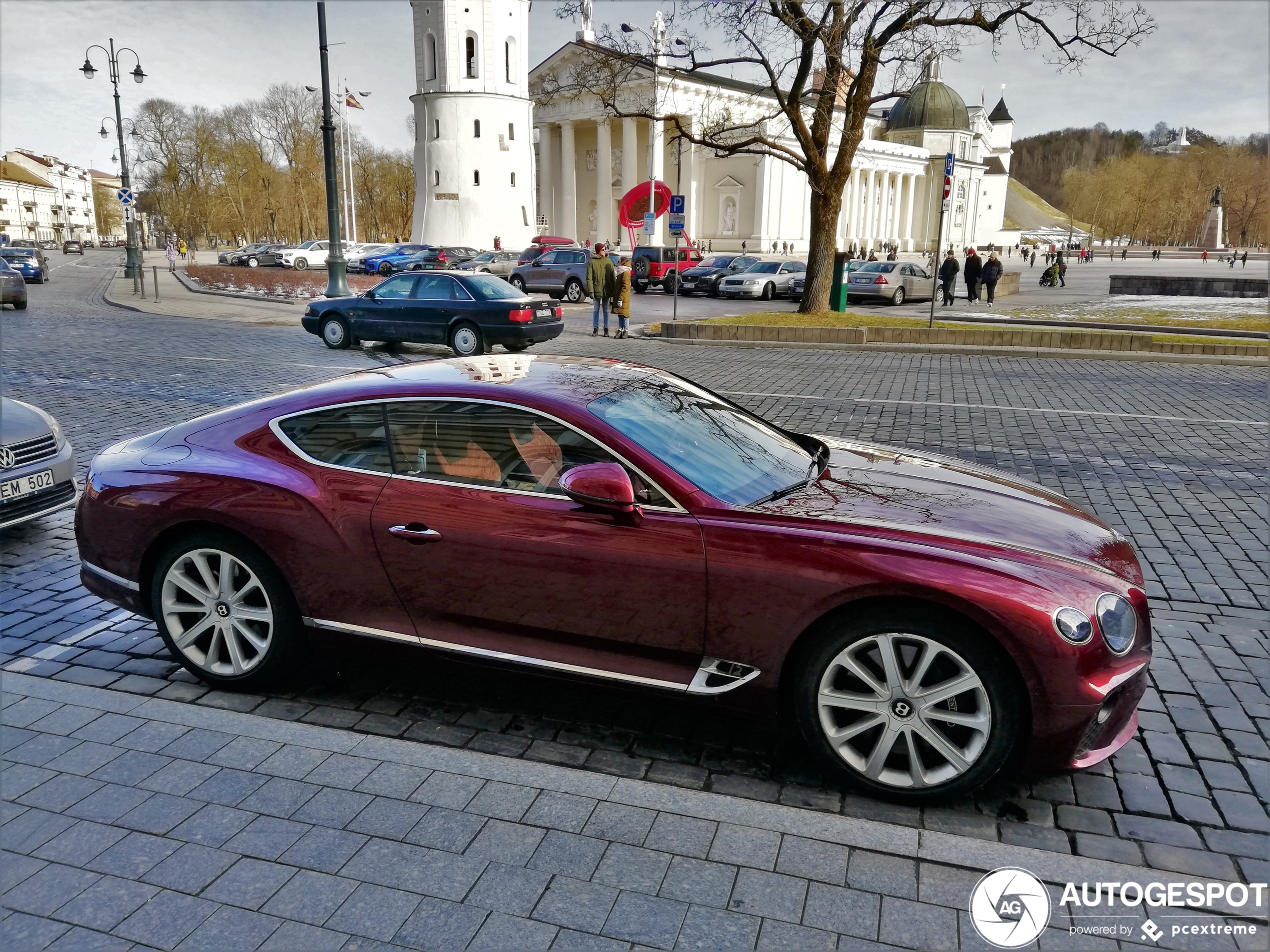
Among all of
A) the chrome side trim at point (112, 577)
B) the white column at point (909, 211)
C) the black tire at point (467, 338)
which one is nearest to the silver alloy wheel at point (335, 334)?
the black tire at point (467, 338)

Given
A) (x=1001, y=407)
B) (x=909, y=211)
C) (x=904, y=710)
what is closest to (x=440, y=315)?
(x=1001, y=407)

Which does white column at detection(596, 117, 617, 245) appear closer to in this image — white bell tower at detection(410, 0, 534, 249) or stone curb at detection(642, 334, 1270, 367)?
white bell tower at detection(410, 0, 534, 249)

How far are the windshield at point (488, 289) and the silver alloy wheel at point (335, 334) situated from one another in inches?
105

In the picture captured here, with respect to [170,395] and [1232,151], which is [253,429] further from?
[1232,151]

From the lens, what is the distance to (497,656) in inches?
148

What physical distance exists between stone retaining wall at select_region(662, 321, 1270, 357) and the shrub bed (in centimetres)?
1641

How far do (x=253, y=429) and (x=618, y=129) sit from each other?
83.3 m

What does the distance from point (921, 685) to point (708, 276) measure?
34339 millimetres

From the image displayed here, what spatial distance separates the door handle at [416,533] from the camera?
148 inches

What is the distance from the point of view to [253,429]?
4.21 m

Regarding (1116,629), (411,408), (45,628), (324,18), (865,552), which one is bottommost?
(45,628)

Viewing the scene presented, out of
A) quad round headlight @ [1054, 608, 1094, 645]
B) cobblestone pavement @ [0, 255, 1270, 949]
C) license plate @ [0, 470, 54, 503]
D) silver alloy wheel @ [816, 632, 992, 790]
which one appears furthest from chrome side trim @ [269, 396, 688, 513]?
license plate @ [0, 470, 54, 503]

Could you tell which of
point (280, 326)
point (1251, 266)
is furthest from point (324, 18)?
point (1251, 266)

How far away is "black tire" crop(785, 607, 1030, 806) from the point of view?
3.15m
